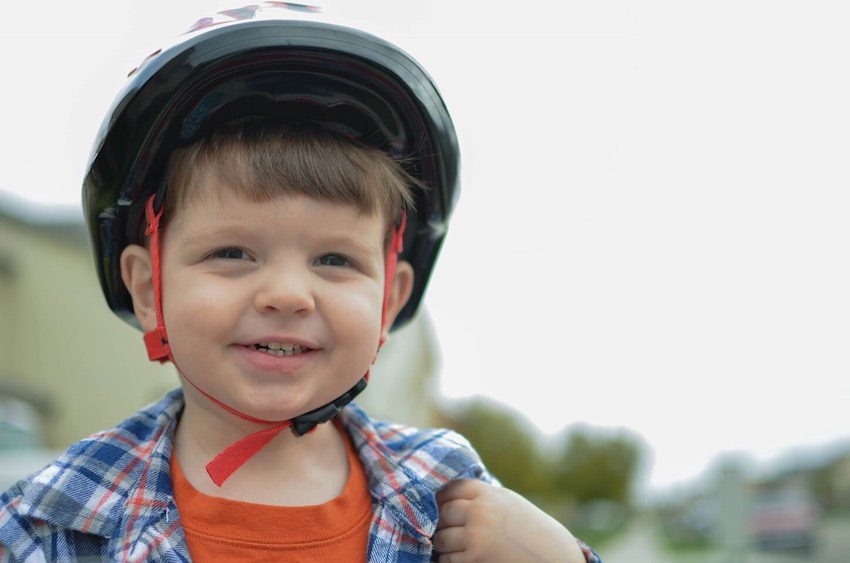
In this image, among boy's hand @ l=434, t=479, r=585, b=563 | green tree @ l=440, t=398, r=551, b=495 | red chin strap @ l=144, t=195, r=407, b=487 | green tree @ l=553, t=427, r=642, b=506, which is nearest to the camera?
red chin strap @ l=144, t=195, r=407, b=487

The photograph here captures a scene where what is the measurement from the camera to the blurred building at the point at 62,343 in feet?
58.1

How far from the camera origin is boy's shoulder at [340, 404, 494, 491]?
6.79ft

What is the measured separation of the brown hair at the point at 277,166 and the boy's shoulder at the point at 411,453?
58cm

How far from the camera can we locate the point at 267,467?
2002mm

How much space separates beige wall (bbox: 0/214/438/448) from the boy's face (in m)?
16.7

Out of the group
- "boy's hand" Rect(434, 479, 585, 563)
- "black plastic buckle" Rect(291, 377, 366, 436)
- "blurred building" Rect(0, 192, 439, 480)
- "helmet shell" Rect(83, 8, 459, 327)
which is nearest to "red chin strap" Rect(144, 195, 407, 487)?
"black plastic buckle" Rect(291, 377, 366, 436)

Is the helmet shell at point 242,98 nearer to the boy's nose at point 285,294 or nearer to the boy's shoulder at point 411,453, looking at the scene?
the boy's nose at point 285,294

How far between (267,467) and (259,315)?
40cm

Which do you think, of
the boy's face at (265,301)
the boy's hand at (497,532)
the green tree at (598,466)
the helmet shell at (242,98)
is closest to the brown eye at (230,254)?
the boy's face at (265,301)

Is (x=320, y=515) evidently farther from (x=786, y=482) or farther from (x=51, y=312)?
(x=786, y=482)

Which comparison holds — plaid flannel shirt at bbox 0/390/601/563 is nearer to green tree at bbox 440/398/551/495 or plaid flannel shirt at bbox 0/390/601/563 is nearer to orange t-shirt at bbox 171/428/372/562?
orange t-shirt at bbox 171/428/372/562

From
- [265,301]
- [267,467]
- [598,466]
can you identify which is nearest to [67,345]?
[267,467]

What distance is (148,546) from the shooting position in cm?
177

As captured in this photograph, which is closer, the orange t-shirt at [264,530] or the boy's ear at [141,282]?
the orange t-shirt at [264,530]
